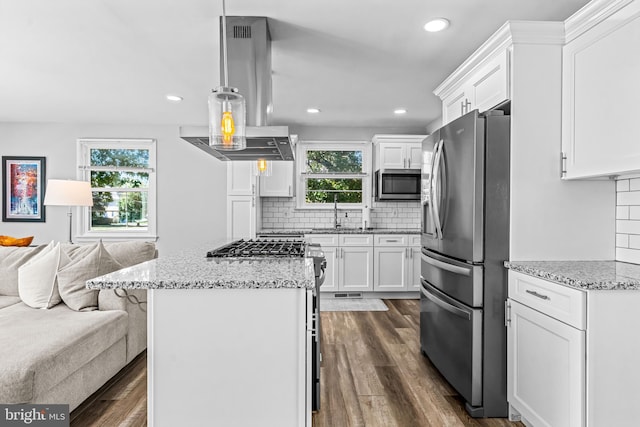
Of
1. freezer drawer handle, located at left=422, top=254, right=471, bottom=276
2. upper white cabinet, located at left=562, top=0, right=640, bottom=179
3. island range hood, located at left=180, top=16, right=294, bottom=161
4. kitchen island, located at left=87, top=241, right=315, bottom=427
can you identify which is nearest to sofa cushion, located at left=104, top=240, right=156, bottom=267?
island range hood, located at left=180, top=16, right=294, bottom=161

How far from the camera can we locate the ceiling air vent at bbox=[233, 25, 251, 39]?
2.41 m

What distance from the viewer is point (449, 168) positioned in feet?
7.93

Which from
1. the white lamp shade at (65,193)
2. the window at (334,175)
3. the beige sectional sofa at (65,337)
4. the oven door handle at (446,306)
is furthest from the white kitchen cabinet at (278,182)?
the oven door handle at (446,306)

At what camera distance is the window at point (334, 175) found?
18.3 ft

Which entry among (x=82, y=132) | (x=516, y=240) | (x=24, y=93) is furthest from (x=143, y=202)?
(x=516, y=240)

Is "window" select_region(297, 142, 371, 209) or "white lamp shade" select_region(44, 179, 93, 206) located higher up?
"window" select_region(297, 142, 371, 209)

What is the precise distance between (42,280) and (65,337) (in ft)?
2.67

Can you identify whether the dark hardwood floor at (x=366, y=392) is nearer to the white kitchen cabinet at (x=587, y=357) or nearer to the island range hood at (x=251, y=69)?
the white kitchen cabinet at (x=587, y=357)

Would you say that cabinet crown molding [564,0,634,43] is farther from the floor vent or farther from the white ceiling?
the floor vent

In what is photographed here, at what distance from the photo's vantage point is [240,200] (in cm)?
519

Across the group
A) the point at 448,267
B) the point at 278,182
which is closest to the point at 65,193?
the point at 278,182

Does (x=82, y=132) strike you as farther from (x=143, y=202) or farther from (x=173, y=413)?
(x=173, y=413)

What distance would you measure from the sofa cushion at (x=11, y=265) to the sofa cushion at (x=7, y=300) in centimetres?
6

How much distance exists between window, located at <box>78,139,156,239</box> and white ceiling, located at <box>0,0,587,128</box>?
903mm
